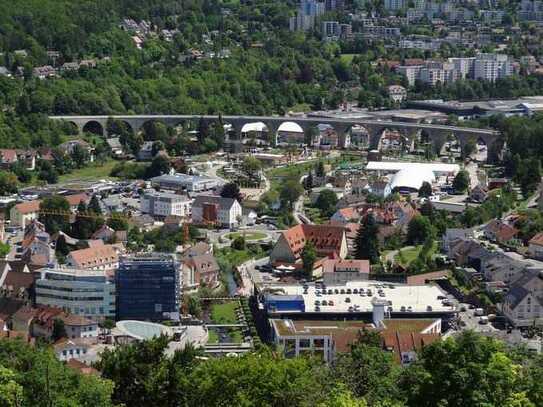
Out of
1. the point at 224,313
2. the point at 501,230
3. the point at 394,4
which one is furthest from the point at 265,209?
the point at 394,4

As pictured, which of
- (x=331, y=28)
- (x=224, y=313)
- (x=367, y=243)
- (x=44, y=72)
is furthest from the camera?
(x=331, y=28)

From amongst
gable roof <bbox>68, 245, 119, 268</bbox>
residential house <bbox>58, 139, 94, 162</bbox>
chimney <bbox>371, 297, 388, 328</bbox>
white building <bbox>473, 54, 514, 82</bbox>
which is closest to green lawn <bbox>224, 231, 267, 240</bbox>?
gable roof <bbox>68, 245, 119, 268</bbox>

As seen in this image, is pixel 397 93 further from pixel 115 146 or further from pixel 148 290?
pixel 148 290

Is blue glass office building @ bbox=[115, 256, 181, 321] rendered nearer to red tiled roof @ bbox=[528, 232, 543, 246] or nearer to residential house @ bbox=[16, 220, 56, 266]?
residential house @ bbox=[16, 220, 56, 266]

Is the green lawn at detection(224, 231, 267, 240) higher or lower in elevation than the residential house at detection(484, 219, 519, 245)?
lower

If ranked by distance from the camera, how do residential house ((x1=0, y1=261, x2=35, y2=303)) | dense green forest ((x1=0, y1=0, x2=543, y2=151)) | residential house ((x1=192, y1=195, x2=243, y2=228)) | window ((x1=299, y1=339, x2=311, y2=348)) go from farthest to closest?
dense green forest ((x1=0, y1=0, x2=543, y2=151)), residential house ((x1=192, y1=195, x2=243, y2=228)), residential house ((x1=0, y1=261, x2=35, y2=303)), window ((x1=299, y1=339, x2=311, y2=348))

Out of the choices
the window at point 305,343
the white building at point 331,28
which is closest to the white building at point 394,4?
the white building at point 331,28

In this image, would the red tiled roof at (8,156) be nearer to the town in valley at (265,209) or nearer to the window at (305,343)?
the town in valley at (265,209)
